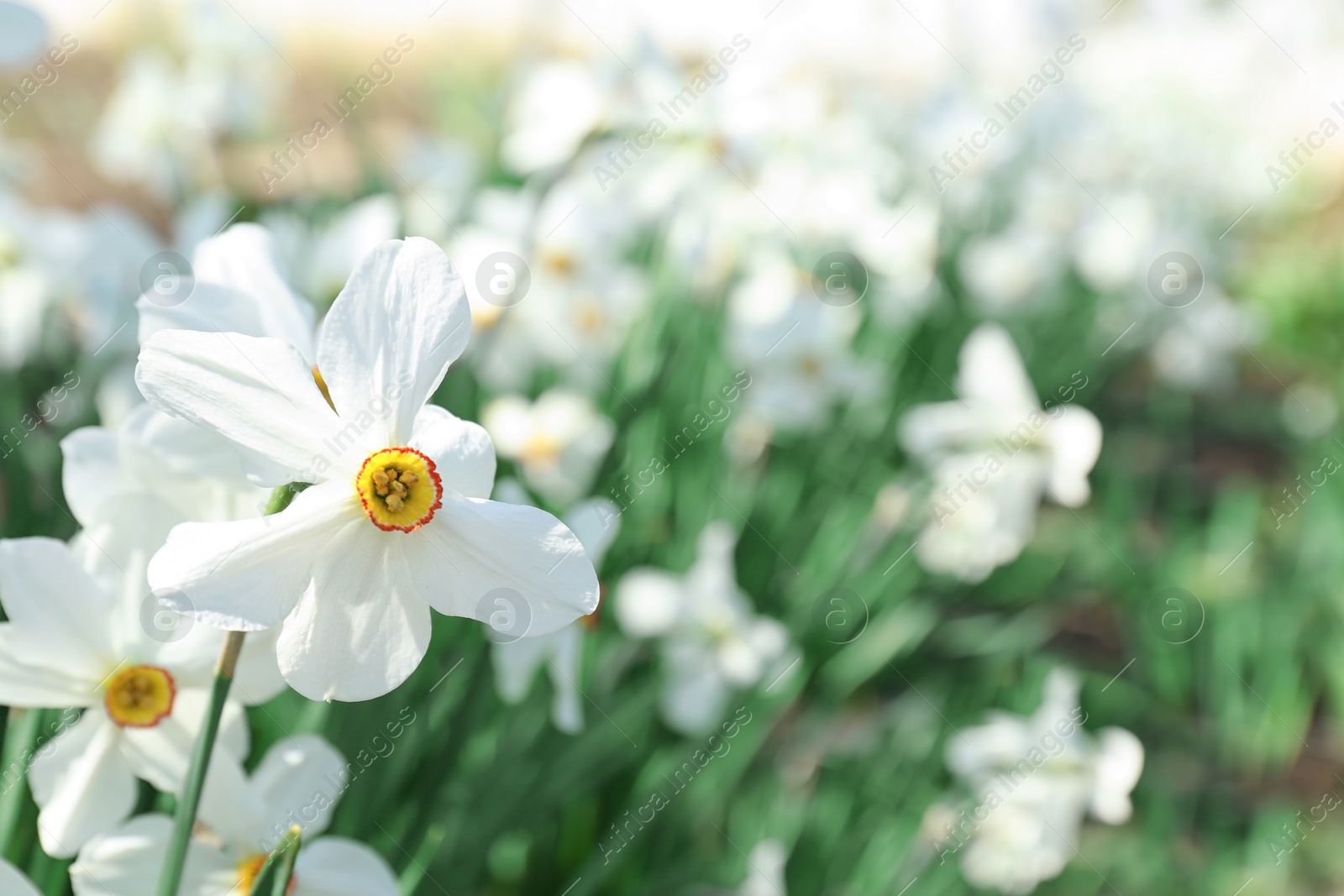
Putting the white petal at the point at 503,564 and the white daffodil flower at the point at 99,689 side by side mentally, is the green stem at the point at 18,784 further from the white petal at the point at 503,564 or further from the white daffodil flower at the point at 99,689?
the white petal at the point at 503,564

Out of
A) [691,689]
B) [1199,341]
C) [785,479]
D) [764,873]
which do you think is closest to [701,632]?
[691,689]

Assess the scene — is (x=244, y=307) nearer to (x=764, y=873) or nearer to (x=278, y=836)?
(x=278, y=836)

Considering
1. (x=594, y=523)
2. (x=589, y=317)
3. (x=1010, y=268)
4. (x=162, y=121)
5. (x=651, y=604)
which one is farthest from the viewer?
(x=1010, y=268)

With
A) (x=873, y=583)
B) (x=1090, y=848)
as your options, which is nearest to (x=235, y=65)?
(x=873, y=583)

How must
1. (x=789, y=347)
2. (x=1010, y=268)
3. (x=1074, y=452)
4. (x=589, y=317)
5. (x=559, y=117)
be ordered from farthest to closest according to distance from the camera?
(x=1010, y=268) → (x=589, y=317) → (x=789, y=347) → (x=559, y=117) → (x=1074, y=452)

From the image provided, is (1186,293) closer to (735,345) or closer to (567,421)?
(735,345)

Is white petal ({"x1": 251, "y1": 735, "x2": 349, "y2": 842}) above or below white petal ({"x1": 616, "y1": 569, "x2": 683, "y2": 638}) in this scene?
above

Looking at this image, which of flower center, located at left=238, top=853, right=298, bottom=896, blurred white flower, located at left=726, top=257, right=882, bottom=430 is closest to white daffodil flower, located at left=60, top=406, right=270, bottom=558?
flower center, located at left=238, top=853, right=298, bottom=896

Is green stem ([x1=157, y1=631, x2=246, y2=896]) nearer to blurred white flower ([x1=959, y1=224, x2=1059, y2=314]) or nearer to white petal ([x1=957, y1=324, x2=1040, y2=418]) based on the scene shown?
white petal ([x1=957, y1=324, x2=1040, y2=418])
